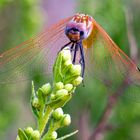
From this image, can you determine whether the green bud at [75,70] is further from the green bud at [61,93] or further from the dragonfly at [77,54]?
the dragonfly at [77,54]

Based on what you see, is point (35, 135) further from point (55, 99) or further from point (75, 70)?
point (75, 70)

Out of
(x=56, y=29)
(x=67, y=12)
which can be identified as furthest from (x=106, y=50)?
(x=67, y=12)

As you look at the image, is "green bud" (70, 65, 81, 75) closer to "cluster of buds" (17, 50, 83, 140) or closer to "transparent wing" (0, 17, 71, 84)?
"cluster of buds" (17, 50, 83, 140)

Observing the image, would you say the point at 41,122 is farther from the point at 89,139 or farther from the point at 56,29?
the point at 89,139

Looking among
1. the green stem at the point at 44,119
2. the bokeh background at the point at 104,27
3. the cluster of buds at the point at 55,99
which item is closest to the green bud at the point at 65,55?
the cluster of buds at the point at 55,99

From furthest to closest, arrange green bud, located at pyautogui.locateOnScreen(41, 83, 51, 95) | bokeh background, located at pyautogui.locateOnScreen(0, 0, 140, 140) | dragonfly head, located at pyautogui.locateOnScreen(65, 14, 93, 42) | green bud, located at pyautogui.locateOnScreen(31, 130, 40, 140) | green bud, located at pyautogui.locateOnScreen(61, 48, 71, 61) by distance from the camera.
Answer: bokeh background, located at pyautogui.locateOnScreen(0, 0, 140, 140)
dragonfly head, located at pyautogui.locateOnScreen(65, 14, 93, 42)
green bud, located at pyautogui.locateOnScreen(61, 48, 71, 61)
green bud, located at pyautogui.locateOnScreen(41, 83, 51, 95)
green bud, located at pyautogui.locateOnScreen(31, 130, 40, 140)

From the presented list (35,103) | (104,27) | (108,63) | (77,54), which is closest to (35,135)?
(35,103)

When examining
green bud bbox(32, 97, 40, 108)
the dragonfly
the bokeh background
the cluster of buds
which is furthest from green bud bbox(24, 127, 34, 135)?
the bokeh background
